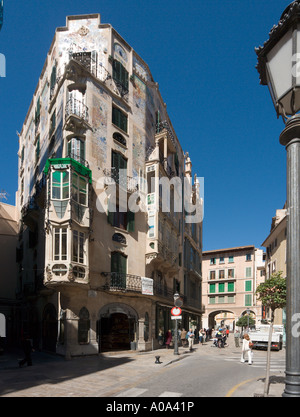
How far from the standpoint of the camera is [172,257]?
3203 centimetres

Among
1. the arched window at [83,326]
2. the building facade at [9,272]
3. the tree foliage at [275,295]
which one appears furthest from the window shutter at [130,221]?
the building facade at [9,272]

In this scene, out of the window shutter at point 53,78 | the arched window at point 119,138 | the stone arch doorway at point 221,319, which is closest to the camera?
the arched window at point 119,138

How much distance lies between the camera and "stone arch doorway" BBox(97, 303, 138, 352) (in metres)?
24.3

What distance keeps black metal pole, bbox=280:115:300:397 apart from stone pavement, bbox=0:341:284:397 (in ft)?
15.9

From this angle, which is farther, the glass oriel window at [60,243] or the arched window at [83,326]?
the arched window at [83,326]

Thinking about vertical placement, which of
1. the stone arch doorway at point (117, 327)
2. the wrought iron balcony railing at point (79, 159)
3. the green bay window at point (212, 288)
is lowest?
the green bay window at point (212, 288)

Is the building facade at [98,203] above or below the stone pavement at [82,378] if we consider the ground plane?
above

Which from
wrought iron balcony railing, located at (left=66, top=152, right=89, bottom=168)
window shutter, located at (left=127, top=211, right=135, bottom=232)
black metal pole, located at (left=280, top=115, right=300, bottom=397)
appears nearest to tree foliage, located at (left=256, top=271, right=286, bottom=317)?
window shutter, located at (left=127, top=211, right=135, bottom=232)

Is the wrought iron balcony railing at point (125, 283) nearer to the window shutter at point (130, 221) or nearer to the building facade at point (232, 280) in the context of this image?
the window shutter at point (130, 221)

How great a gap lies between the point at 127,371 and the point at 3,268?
84.1 feet

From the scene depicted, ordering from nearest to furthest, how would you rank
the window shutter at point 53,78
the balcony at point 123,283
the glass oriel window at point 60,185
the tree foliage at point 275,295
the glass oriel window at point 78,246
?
the tree foliage at point 275,295
the glass oriel window at point 78,246
the glass oriel window at point 60,185
the balcony at point 123,283
the window shutter at point 53,78

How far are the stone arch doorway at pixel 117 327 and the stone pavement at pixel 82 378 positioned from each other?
335 centimetres

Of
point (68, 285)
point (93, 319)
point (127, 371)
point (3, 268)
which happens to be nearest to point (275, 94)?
point (127, 371)

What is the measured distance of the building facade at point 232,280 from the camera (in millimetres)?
65000
